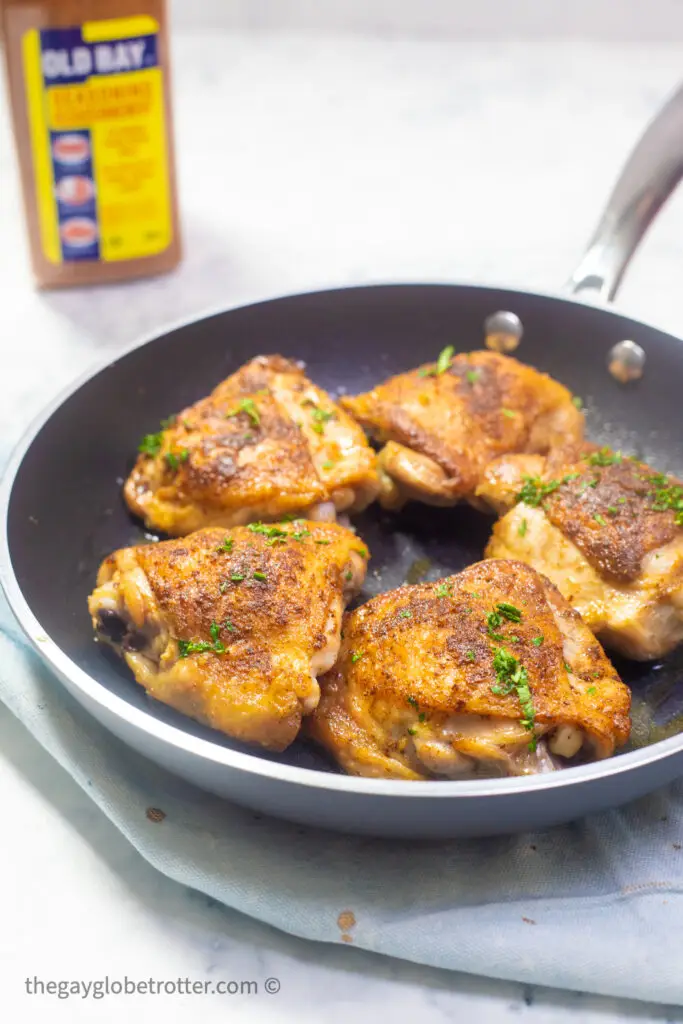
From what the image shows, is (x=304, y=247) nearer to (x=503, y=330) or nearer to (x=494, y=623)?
(x=503, y=330)

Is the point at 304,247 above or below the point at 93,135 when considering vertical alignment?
below

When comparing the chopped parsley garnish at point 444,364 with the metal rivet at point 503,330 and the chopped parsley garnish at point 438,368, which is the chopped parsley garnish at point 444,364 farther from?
the metal rivet at point 503,330

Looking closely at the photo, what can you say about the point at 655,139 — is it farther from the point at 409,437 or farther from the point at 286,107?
→ the point at 286,107

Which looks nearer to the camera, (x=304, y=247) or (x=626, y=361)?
(x=626, y=361)

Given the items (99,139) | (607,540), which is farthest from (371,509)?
(99,139)

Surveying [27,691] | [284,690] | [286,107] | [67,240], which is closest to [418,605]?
[284,690]

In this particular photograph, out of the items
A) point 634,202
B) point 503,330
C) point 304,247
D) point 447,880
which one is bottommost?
point 447,880

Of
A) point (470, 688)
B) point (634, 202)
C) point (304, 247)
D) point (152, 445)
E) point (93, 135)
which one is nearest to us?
point (470, 688)
